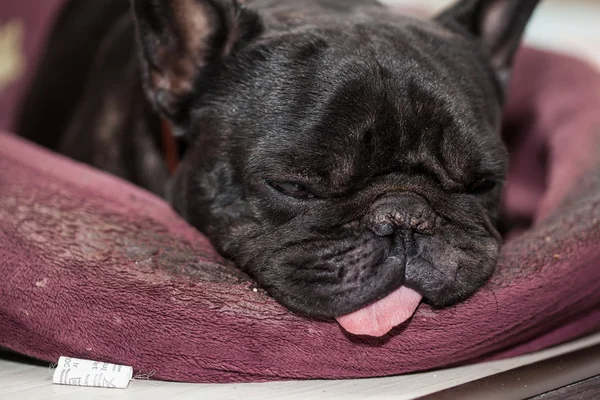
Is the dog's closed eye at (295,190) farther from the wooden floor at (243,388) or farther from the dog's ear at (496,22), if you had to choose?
the dog's ear at (496,22)

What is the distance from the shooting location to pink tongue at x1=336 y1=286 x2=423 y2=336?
1454 mm

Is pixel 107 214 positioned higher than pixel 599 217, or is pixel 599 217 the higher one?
pixel 599 217

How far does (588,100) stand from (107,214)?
1608 mm

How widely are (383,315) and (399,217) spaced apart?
185 millimetres

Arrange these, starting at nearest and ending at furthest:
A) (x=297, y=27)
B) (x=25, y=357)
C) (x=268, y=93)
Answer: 1. (x=25, y=357)
2. (x=268, y=93)
3. (x=297, y=27)

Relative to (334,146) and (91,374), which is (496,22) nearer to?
(334,146)

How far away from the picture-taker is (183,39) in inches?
74.3

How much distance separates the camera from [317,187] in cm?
157

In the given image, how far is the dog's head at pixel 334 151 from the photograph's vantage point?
4.94 ft

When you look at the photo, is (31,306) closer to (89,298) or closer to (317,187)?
(89,298)

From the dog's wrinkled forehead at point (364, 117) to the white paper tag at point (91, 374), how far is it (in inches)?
19.0

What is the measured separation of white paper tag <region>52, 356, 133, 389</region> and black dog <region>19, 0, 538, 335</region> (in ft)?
1.04

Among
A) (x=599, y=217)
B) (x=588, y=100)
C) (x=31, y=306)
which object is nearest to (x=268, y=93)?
(x=31, y=306)

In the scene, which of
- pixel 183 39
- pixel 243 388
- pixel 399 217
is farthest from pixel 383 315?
pixel 183 39
